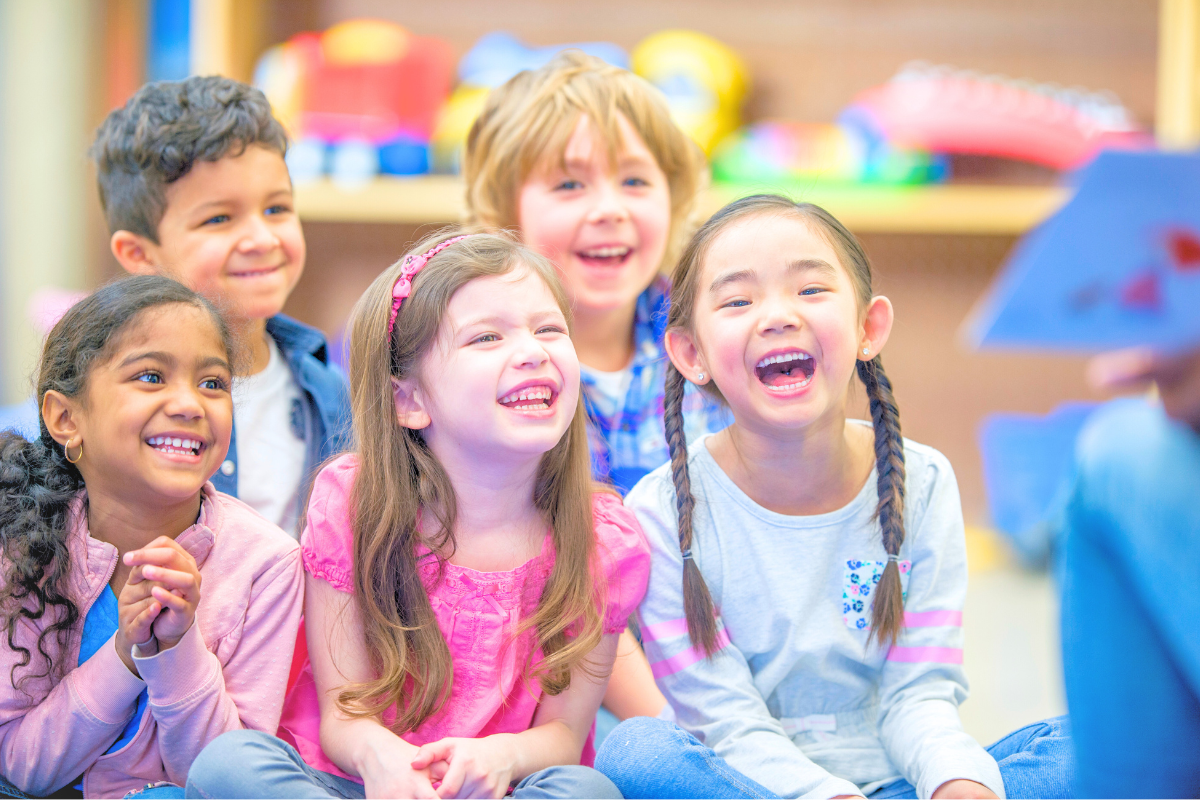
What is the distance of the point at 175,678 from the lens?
847mm

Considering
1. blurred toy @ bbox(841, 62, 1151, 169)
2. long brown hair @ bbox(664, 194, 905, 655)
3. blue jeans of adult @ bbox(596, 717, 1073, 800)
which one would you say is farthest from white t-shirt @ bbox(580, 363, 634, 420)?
blurred toy @ bbox(841, 62, 1151, 169)

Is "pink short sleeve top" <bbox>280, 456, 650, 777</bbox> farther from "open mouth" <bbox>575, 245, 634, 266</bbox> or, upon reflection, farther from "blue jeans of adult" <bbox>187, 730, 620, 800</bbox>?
"open mouth" <bbox>575, 245, 634, 266</bbox>

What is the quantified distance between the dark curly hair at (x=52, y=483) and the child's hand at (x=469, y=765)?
33 cm

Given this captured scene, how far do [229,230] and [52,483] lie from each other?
38 cm

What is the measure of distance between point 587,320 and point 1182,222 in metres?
0.85

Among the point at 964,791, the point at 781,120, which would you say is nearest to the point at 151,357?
the point at 964,791

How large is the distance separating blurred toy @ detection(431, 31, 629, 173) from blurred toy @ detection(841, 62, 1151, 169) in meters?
0.61

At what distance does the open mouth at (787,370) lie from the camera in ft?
3.03

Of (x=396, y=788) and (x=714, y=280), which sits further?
(x=714, y=280)

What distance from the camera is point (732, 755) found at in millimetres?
893

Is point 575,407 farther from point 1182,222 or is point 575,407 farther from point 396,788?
point 1182,222

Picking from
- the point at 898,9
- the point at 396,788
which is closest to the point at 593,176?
the point at 396,788

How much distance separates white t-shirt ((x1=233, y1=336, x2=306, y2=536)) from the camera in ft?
3.86

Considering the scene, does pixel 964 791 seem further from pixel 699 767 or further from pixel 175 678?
pixel 175 678
